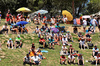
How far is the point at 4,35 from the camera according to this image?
659 inches

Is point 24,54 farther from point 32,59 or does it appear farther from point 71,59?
point 71,59

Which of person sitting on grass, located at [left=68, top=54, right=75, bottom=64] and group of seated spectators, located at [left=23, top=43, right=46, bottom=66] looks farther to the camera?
person sitting on grass, located at [left=68, top=54, right=75, bottom=64]

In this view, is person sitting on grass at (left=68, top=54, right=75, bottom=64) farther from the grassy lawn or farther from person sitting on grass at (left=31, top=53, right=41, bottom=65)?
person sitting on grass at (left=31, top=53, right=41, bottom=65)

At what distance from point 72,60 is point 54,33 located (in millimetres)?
5979

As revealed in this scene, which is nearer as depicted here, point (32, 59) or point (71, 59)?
point (32, 59)

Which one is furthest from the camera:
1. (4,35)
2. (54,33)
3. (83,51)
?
(54,33)

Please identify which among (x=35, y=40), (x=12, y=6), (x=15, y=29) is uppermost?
(x=12, y=6)

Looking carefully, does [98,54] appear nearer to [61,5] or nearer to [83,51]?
[83,51]

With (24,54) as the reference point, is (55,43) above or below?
above

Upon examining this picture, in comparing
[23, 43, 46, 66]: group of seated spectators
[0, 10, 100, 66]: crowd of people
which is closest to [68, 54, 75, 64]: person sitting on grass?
[0, 10, 100, 66]: crowd of people

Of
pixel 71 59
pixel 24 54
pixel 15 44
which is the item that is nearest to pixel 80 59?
pixel 71 59

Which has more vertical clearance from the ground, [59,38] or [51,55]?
[59,38]

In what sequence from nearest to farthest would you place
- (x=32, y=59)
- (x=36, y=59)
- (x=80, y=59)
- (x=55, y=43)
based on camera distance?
(x=32, y=59) → (x=36, y=59) → (x=80, y=59) → (x=55, y=43)

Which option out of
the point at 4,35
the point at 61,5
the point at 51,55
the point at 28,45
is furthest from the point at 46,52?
the point at 61,5
